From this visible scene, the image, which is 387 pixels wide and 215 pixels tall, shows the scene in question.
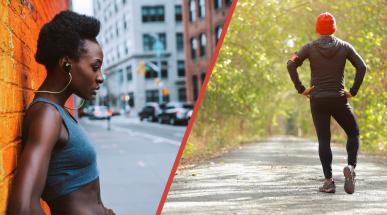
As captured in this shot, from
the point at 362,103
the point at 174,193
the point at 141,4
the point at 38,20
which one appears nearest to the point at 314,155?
the point at 362,103

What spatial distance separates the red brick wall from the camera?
3.91 ft

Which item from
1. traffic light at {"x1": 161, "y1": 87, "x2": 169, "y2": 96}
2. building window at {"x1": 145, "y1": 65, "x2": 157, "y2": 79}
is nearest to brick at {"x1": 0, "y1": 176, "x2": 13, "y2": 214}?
traffic light at {"x1": 161, "y1": 87, "x2": 169, "y2": 96}

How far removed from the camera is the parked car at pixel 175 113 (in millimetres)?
22734

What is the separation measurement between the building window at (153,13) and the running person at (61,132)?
28057 millimetres

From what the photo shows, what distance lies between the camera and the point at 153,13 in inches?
1226

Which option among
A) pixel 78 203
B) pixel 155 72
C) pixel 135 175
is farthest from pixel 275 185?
pixel 155 72

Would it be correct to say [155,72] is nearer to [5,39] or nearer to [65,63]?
[65,63]

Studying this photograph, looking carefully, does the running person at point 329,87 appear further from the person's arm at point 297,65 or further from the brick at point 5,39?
the brick at point 5,39

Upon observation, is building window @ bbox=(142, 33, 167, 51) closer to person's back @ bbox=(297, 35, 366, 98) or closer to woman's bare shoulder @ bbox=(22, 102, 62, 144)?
person's back @ bbox=(297, 35, 366, 98)

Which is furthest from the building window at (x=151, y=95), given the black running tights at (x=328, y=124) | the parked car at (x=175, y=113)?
the black running tights at (x=328, y=124)

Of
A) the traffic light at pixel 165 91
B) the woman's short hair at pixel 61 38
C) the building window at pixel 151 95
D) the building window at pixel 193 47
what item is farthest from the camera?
the building window at pixel 151 95

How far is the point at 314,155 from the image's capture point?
7.23ft

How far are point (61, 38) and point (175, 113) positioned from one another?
2204 centimetres

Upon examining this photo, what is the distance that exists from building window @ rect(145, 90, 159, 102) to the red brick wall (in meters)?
37.3
